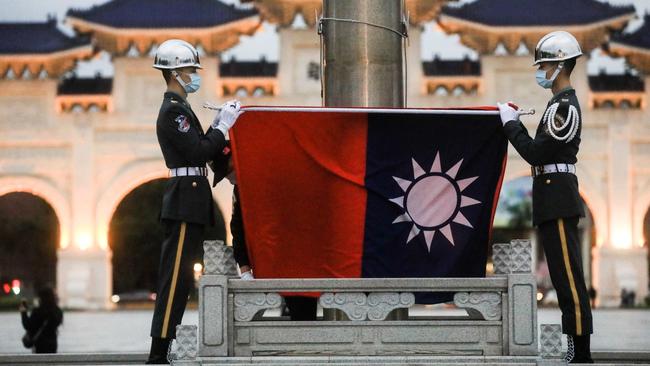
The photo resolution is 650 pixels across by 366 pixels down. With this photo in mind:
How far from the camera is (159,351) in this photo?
15.4 ft

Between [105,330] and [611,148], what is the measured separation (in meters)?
14.6

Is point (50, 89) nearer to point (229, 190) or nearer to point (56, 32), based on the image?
point (56, 32)

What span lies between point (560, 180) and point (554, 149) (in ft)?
0.51

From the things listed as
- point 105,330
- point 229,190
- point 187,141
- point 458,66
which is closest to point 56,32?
point 229,190

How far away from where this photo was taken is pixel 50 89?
92.1 feet

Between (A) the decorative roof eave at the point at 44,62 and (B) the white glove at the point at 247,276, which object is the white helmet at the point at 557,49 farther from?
(A) the decorative roof eave at the point at 44,62

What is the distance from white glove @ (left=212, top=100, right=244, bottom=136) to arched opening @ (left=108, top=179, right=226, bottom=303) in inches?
1130

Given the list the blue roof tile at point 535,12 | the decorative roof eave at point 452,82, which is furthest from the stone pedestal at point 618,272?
the blue roof tile at point 535,12

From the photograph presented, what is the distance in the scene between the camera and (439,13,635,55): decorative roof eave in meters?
27.1

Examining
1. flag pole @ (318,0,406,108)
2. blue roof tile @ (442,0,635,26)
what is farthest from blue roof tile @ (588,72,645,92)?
flag pole @ (318,0,406,108)

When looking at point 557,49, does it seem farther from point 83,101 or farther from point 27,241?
point 27,241

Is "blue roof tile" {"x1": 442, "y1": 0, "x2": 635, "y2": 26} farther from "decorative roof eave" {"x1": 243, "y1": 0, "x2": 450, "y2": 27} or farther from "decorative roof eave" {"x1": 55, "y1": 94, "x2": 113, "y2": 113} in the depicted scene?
"decorative roof eave" {"x1": 55, "y1": 94, "x2": 113, "y2": 113}

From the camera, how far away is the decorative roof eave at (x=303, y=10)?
27.1m

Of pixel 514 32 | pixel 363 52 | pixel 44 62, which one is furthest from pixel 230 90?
pixel 363 52
